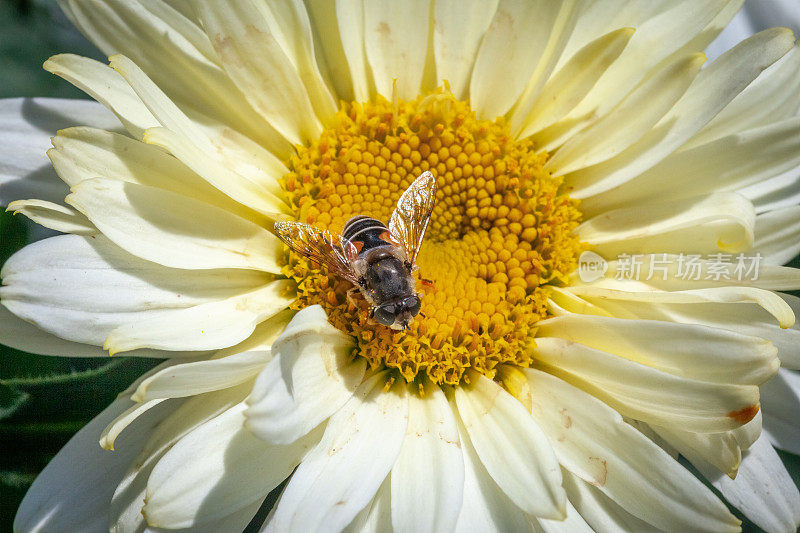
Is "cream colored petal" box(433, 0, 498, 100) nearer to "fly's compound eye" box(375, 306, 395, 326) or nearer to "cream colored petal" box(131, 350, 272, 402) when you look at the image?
"fly's compound eye" box(375, 306, 395, 326)

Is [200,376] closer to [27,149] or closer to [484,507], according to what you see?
[484,507]

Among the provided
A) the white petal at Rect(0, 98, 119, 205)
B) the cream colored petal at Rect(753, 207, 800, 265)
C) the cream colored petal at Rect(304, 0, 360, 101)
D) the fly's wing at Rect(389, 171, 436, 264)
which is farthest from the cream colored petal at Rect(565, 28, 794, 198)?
the white petal at Rect(0, 98, 119, 205)

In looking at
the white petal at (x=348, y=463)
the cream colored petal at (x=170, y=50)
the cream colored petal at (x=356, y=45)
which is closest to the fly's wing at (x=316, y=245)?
the white petal at (x=348, y=463)

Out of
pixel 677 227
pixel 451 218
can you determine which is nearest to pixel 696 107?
pixel 677 227

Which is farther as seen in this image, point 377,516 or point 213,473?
point 377,516

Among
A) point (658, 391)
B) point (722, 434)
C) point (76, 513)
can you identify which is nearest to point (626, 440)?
point (658, 391)

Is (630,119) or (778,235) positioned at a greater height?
(630,119)

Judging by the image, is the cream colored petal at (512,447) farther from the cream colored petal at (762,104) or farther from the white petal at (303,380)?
the cream colored petal at (762,104)
